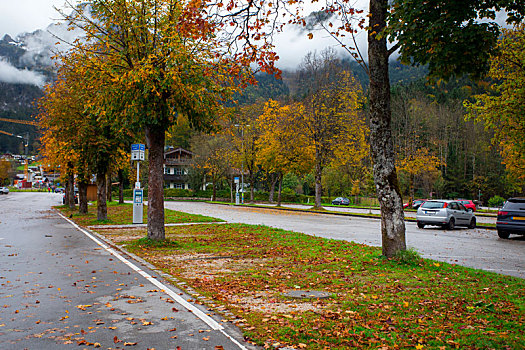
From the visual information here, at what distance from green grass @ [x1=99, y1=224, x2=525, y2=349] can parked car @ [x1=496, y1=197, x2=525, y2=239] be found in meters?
9.15

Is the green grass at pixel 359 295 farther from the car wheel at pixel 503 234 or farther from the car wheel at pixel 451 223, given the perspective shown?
the car wheel at pixel 451 223

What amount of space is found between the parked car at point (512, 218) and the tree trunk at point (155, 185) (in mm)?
14296

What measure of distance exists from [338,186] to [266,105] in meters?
22.5

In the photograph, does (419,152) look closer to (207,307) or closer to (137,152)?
(137,152)

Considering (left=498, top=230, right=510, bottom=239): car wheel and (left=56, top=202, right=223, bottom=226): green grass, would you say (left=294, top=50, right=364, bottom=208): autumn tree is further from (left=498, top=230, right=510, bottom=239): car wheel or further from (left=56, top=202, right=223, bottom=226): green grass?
(left=498, top=230, right=510, bottom=239): car wheel

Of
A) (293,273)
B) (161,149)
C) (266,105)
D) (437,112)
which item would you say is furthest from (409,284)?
(437,112)

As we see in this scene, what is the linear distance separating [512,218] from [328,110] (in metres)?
22.9

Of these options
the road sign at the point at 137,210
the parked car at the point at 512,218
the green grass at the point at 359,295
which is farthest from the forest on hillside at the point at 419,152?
the green grass at the point at 359,295

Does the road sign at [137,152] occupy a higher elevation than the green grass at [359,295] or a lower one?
higher

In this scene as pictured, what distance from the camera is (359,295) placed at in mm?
7098

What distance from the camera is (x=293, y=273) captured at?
360 inches

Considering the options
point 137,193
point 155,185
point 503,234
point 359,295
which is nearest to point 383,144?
point 359,295

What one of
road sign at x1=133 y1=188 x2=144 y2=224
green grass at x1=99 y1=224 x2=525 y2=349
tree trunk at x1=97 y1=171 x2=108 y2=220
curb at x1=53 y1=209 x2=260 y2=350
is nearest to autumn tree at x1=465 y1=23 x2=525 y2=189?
green grass at x1=99 y1=224 x2=525 y2=349

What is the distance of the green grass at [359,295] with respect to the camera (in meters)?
5.09
